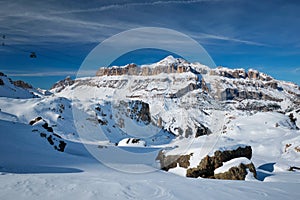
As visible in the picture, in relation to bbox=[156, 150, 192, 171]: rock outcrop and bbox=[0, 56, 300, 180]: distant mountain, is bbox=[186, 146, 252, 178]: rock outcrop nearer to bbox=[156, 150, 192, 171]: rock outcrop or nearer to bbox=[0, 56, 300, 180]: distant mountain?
bbox=[0, 56, 300, 180]: distant mountain

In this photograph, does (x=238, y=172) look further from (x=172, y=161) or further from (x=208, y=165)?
(x=172, y=161)

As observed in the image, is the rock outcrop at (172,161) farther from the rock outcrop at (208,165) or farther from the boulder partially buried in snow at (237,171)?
the boulder partially buried in snow at (237,171)

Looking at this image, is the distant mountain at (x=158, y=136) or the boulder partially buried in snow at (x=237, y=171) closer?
the boulder partially buried in snow at (x=237, y=171)

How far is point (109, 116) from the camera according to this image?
8331 centimetres

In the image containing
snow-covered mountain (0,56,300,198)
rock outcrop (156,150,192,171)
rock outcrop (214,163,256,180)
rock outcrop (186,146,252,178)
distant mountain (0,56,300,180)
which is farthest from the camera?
rock outcrop (156,150,192,171)

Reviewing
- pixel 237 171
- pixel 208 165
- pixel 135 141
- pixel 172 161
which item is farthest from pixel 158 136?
pixel 237 171

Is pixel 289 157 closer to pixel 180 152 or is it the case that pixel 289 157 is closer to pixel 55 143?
pixel 180 152

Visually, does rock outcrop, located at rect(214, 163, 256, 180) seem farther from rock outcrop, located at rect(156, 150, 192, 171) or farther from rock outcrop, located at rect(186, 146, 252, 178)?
rock outcrop, located at rect(156, 150, 192, 171)

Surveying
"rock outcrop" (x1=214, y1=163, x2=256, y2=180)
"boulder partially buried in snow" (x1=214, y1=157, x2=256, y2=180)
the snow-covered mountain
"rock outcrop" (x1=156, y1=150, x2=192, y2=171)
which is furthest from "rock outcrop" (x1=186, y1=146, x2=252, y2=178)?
"rock outcrop" (x1=156, y1=150, x2=192, y2=171)

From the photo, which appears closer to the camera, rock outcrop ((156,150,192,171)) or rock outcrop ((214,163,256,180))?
rock outcrop ((214,163,256,180))

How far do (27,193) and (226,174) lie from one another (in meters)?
13.7

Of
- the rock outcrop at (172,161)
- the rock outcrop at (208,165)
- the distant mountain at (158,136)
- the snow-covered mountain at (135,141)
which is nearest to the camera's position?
the snow-covered mountain at (135,141)

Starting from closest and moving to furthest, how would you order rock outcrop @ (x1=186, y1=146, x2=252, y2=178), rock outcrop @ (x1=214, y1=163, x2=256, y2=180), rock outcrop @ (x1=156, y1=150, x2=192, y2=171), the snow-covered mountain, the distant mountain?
rock outcrop @ (x1=214, y1=163, x2=256, y2=180), the snow-covered mountain, rock outcrop @ (x1=186, y1=146, x2=252, y2=178), the distant mountain, rock outcrop @ (x1=156, y1=150, x2=192, y2=171)

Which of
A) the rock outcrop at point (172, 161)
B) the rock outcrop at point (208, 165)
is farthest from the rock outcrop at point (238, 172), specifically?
the rock outcrop at point (172, 161)
